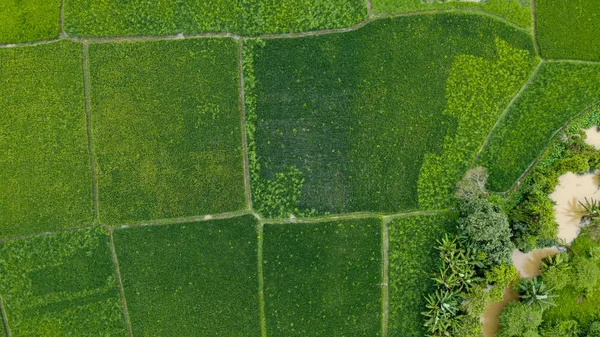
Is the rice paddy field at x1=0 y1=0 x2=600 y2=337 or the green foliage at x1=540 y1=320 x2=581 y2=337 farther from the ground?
the rice paddy field at x1=0 y1=0 x2=600 y2=337

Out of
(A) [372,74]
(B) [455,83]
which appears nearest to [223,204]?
(A) [372,74]

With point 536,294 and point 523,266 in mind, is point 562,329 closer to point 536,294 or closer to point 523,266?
point 536,294

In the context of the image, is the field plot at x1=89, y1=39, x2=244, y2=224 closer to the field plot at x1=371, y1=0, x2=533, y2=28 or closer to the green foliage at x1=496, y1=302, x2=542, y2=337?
the field plot at x1=371, y1=0, x2=533, y2=28

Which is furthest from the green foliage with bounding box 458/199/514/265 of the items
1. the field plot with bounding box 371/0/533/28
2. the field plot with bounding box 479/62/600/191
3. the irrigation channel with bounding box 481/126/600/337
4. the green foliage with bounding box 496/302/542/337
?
the field plot with bounding box 371/0/533/28

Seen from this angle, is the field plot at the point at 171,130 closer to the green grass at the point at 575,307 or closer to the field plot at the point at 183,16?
the field plot at the point at 183,16

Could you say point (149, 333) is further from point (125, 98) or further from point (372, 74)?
point (372, 74)
